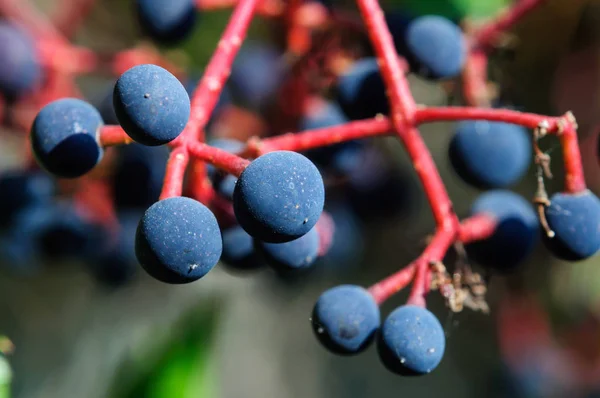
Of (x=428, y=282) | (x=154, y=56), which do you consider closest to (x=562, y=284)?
(x=428, y=282)

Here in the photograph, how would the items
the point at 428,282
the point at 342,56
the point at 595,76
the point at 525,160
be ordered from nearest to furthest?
the point at 428,282 → the point at 525,160 → the point at 342,56 → the point at 595,76

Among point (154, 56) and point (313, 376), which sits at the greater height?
point (154, 56)

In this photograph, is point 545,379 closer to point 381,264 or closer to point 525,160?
point 381,264

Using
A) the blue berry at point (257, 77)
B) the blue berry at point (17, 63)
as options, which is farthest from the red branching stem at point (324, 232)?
the blue berry at point (17, 63)

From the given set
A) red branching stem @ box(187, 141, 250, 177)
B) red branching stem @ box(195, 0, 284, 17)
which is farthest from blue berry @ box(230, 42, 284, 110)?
red branching stem @ box(187, 141, 250, 177)

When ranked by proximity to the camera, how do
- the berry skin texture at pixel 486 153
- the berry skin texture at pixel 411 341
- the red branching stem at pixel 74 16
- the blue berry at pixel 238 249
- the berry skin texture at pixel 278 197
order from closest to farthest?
the berry skin texture at pixel 278 197 < the berry skin texture at pixel 411 341 < the blue berry at pixel 238 249 < the berry skin texture at pixel 486 153 < the red branching stem at pixel 74 16

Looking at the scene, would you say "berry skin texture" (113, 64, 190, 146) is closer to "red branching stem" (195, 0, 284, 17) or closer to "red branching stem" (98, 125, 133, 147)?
"red branching stem" (98, 125, 133, 147)

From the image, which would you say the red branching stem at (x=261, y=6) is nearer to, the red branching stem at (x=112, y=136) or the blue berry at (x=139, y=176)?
the blue berry at (x=139, y=176)
